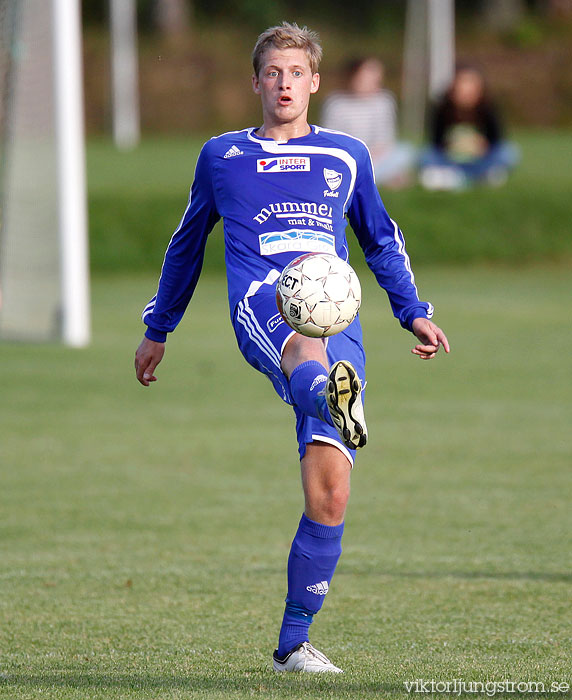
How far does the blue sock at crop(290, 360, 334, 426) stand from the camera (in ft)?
13.4

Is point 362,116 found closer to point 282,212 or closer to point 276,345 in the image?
point 282,212

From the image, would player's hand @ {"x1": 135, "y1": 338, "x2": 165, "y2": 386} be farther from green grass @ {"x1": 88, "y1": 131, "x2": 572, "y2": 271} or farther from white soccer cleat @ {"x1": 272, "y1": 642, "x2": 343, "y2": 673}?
green grass @ {"x1": 88, "y1": 131, "x2": 572, "y2": 271}

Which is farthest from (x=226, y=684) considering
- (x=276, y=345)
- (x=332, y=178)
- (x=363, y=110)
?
(x=363, y=110)

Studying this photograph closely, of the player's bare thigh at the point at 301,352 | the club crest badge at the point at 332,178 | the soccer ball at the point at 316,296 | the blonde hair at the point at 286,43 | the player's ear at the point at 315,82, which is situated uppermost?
the blonde hair at the point at 286,43

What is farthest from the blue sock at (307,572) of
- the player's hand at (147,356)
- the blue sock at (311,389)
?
the player's hand at (147,356)

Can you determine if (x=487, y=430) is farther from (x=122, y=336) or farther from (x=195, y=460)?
(x=122, y=336)

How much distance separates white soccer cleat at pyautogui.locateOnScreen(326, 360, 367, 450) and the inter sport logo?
3.10 ft

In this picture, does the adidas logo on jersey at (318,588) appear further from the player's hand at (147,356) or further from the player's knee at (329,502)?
the player's hand at (147,356)

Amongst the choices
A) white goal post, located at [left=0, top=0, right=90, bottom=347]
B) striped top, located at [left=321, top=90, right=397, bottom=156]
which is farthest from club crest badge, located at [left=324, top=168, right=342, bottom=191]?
striped top, located at [left=321, top=90, right=397, bottom=156]

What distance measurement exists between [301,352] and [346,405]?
0.44m

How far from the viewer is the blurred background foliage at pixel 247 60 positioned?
143 feet

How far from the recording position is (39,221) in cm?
1291

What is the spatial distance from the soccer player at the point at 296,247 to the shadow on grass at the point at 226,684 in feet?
0.36

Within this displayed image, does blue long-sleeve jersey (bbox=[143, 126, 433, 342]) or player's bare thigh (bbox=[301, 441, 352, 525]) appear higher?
blue long-sleeve jersey (bbox=[143, 126, 433, 342])
